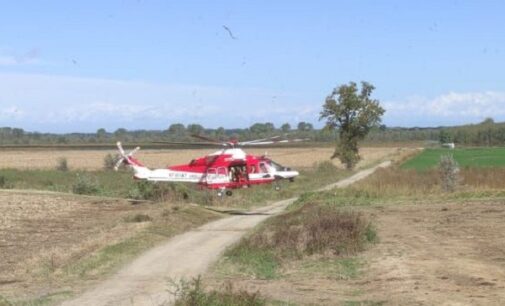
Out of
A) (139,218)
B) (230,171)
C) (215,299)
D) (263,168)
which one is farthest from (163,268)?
(263,168)

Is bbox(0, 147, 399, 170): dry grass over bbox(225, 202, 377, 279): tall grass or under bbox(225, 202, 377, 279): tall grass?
under

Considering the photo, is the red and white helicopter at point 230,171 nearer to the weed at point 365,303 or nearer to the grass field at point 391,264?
the grass field at point 391,264

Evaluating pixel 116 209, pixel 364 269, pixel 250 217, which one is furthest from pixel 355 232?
pixel 116 209

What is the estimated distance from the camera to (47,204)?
33.9m

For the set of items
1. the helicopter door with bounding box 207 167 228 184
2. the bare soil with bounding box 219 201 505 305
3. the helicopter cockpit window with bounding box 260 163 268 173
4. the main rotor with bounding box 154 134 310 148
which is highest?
the main rotor with bounding box 154 134 310 148

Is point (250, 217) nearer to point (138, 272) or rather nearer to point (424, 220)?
point (424, 220)

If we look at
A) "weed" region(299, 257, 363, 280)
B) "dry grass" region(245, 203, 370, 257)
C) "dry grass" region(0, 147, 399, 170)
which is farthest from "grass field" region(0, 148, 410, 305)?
"dry grass" region(0, 147, 399, 170)

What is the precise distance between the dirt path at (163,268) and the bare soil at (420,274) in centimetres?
170

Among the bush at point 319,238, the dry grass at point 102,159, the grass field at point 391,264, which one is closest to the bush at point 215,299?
the grass field at point 391,264

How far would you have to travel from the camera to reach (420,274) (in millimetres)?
15445

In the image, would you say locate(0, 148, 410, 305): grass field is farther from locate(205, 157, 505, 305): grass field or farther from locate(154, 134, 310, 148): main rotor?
locate(205, 157, 505, 305): grass field

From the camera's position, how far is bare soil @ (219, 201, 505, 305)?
43.3 feet

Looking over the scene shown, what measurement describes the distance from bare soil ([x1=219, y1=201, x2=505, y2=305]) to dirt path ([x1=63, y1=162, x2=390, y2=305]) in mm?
1696

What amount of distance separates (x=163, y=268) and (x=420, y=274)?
565 cm
